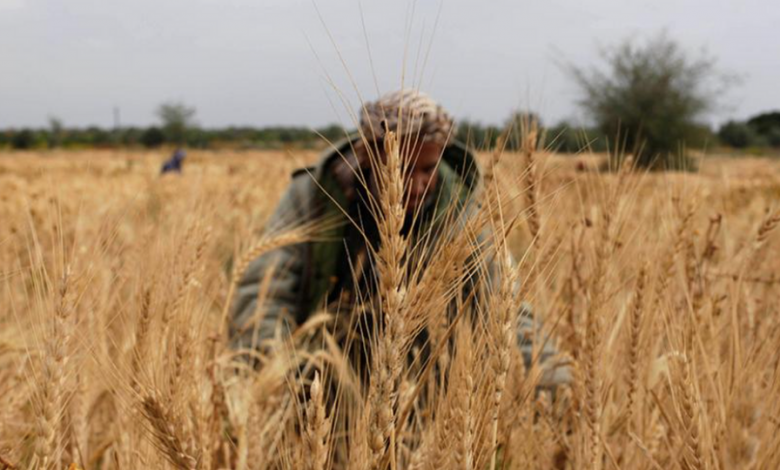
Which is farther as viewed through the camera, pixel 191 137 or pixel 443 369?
pixel 191 137

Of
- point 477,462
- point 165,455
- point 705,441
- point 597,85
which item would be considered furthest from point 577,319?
point 597,85

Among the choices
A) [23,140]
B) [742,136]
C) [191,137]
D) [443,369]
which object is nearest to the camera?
[443,369]

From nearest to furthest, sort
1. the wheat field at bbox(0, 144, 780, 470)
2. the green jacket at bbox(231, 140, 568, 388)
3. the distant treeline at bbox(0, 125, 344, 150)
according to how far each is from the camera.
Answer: the wheat field at bbox(0, 144, 780, 470)
the green jacket at bbox(231, 140, 568, 388)
the distant treeline at bbox(0, 125, 344, 150)

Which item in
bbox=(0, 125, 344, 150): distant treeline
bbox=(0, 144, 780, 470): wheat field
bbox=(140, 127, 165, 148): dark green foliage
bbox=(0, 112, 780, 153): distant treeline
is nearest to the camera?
bbox=(0, 144, 780, 470): wheat field

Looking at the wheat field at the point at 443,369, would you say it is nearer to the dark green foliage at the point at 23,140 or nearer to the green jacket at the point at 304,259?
the green jacket at the point at 304,259

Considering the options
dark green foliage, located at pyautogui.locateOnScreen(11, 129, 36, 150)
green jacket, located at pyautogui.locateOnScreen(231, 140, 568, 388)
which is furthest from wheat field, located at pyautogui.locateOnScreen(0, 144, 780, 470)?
dark green foliage, located at pyautogui.locateOnScreen(11, 129, 36, 150)

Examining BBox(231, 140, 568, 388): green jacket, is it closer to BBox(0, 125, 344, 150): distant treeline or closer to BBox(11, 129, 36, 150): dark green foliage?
BBox(0, 125, 344, 150): distant treeline

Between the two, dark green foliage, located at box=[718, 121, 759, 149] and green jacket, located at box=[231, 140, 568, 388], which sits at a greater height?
dark green foliage, located at box=[718, 121, 759, 149]

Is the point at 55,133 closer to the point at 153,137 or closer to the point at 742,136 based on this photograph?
the point at 153,137

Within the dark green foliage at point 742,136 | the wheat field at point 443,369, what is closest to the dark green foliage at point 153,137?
the dark green foliage at point 742,136

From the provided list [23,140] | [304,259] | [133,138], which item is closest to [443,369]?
[304,259]

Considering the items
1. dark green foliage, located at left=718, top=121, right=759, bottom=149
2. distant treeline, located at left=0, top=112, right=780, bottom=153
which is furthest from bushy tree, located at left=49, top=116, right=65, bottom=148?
dark green foliage, located at left=718, top=121, right=759, bottom=149

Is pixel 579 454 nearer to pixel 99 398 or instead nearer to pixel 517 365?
pixel 517 365

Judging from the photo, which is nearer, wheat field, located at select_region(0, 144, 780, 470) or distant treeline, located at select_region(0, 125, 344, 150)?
wheat field, located at select_region(0, 144, 780, 470)
